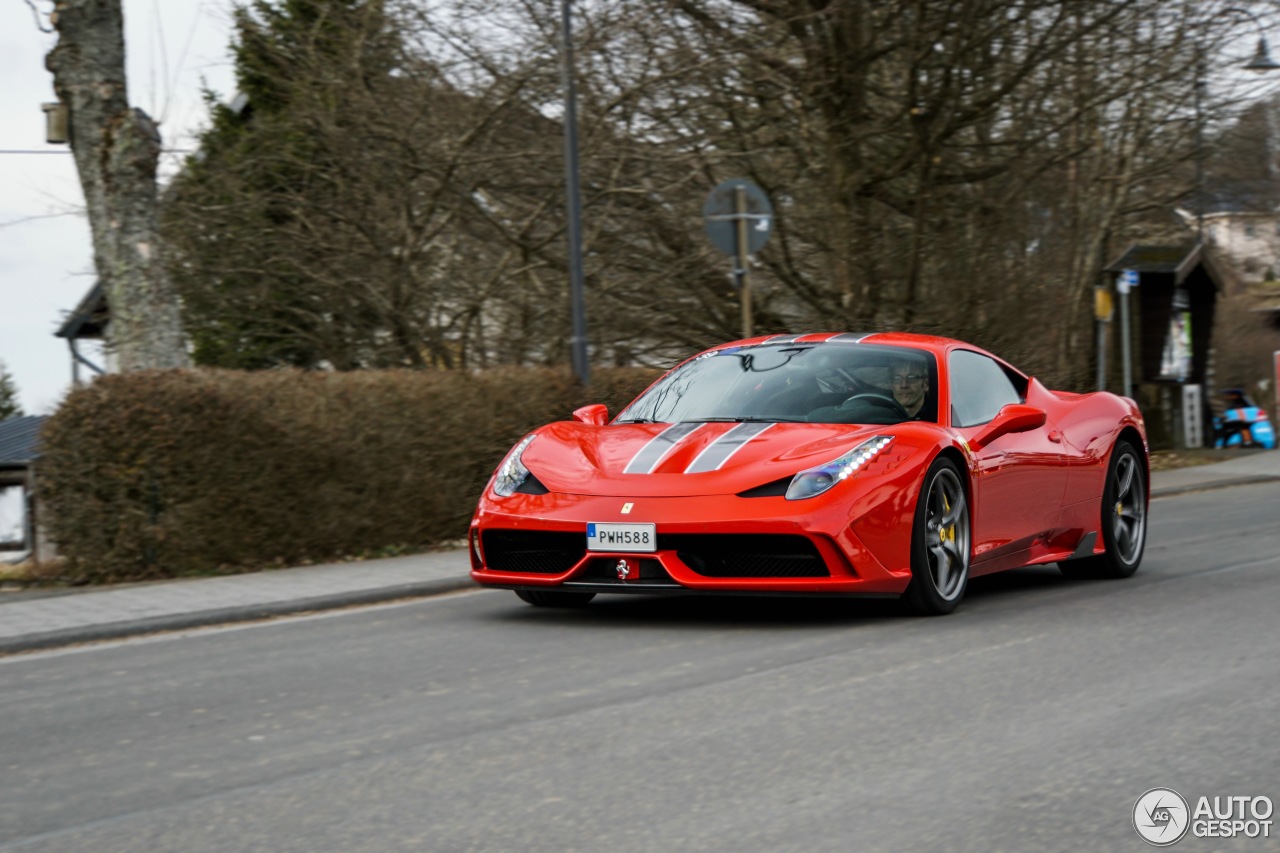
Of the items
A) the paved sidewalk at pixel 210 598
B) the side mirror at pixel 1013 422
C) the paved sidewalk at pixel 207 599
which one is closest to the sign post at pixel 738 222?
the paved sidewalk at pixel 210 598

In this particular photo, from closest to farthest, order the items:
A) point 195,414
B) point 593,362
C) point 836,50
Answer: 1. point 195,414
2. point 836,50
3. point 593,362

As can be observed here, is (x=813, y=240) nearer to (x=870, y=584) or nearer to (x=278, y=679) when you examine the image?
(x=870, y=584)

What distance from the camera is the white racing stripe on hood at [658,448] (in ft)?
25.8

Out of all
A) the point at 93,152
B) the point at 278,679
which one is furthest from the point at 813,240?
the point at 278,679

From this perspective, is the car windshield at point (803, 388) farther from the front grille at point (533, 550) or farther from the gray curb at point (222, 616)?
the gray curb at point (222, 616)

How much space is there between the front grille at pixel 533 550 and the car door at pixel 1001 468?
2.01 m

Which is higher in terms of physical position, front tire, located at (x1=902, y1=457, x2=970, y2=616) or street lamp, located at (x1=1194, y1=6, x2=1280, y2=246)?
street lamp, located at (x1=1194, y1=6, x2=1280, y2=246)

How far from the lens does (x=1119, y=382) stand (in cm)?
2688

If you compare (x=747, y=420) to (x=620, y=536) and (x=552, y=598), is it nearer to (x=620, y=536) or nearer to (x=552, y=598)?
(x=620, y=536)

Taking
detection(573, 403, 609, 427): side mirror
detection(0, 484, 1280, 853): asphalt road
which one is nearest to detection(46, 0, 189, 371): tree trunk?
detection(573, 403, 609, 427): side mirror

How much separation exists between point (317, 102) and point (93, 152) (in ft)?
18.2

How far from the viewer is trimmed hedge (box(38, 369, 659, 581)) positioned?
410 inches

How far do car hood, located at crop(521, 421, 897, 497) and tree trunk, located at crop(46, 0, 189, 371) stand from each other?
220 inches

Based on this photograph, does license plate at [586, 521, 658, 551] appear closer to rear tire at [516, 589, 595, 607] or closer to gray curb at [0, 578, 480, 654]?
rear tire at [516, 589, 595, 607]
